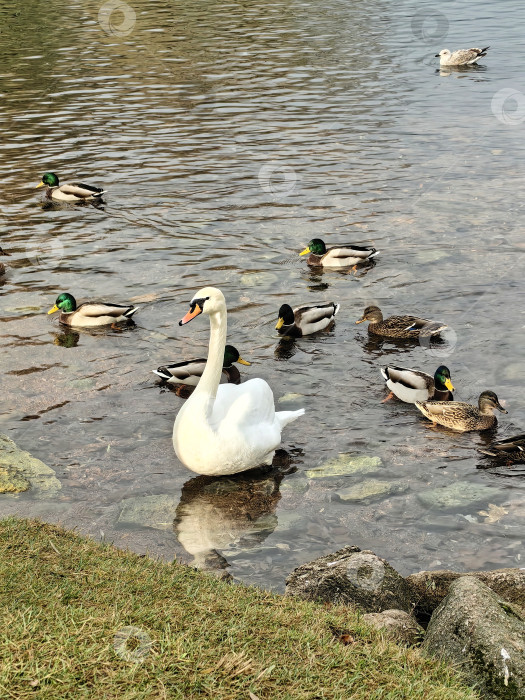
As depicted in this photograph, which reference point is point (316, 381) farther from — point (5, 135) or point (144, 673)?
point (5, 135)

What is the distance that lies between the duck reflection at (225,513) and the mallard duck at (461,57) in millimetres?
26978

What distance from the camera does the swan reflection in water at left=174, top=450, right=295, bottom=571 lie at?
8.91m

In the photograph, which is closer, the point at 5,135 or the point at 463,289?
the point at 463,289

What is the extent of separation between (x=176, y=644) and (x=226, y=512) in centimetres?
427

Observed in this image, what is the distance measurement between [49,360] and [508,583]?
27.0 feet

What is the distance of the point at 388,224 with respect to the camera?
61.7 feet

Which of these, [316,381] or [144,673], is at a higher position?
[144,673]

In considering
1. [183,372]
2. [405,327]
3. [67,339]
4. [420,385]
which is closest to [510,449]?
[420,385]

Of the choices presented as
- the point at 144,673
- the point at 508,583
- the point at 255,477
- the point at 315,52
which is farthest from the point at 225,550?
the point at 315,52

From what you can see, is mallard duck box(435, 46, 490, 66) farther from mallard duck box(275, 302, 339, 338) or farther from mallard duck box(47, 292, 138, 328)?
mallard duck box(47, 292, 138, 328)

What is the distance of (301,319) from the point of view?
1400 cm

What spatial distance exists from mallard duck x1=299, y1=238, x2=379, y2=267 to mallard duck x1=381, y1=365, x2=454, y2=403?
473 centimetres

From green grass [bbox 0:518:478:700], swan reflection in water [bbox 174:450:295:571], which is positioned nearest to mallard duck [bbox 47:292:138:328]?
swan reflection in water [bbox 174:450:295:571]

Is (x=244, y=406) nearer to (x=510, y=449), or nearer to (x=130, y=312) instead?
(x=510, y=449)
